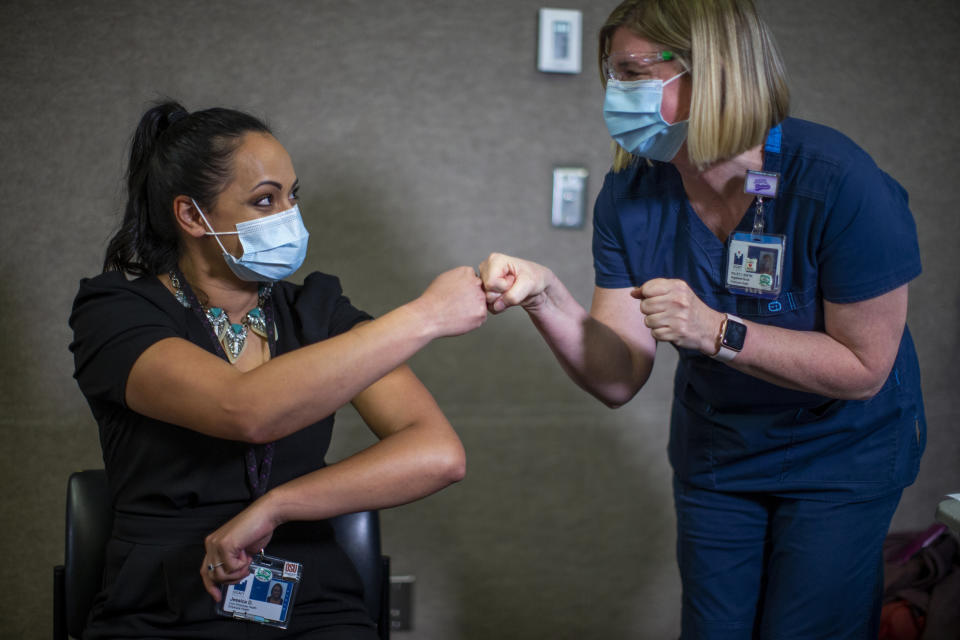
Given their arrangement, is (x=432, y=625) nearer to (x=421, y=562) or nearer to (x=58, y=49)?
(x=421, y=562)

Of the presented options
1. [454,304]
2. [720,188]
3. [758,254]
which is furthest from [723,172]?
[454,304]

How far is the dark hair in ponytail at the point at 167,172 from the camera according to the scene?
4.46 ft

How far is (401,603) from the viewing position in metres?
2.28

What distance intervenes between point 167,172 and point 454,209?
890 millimetres

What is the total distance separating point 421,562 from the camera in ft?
7.41

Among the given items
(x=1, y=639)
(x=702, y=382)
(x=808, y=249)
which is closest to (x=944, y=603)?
(x=702, y=382)

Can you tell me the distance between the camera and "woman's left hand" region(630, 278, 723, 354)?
3.92 feet

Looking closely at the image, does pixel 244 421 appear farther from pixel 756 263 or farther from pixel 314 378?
pixel 756 263

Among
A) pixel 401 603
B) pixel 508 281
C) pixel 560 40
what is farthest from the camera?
pixel 401 603

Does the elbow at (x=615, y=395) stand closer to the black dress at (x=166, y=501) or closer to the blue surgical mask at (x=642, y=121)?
the blue surgical mask at (x=642, y=121)

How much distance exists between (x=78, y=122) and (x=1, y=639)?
1.42m

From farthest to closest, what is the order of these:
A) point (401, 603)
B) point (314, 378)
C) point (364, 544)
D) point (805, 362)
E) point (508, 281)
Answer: point (401, 603) < point (364, 544) < point (508, 281) < point (805, 362) < point (314, 378)

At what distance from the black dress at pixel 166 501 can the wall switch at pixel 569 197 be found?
3.25 feet

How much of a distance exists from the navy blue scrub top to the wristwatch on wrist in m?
0.13
